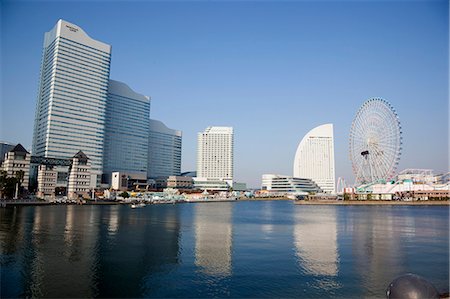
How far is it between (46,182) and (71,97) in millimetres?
46356

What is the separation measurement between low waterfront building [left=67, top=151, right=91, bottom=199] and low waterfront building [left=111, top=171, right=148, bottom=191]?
105 feet

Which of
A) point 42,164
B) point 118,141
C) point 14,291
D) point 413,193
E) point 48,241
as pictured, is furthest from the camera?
point 118,141

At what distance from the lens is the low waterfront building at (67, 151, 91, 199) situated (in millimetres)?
134387

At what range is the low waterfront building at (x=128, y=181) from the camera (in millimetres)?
172625

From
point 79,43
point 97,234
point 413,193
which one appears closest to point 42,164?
point 79,43

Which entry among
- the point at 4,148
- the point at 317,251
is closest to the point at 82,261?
the point at 317,251

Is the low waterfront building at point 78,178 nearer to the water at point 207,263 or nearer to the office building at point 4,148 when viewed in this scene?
the office building at point 4,148

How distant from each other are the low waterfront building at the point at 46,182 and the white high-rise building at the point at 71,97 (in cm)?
1557

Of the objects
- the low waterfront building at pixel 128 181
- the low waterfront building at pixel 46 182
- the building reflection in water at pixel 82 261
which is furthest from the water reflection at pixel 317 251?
the low waterfront building at pixel 128 181

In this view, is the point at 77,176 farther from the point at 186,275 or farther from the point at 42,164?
the point at 186,275

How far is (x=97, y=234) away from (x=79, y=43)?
476ft

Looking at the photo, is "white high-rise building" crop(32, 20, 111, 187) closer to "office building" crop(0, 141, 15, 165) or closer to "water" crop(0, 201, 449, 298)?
"office building" crop(0, 141, 15, 165)

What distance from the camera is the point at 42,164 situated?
13200cm

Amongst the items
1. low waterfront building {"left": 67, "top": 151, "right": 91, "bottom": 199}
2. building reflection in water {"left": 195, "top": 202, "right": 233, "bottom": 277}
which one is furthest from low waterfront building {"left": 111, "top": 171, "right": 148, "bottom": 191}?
building reflection in water {"left": 195, "top": 202, "right": 233, "bottom": 277}
